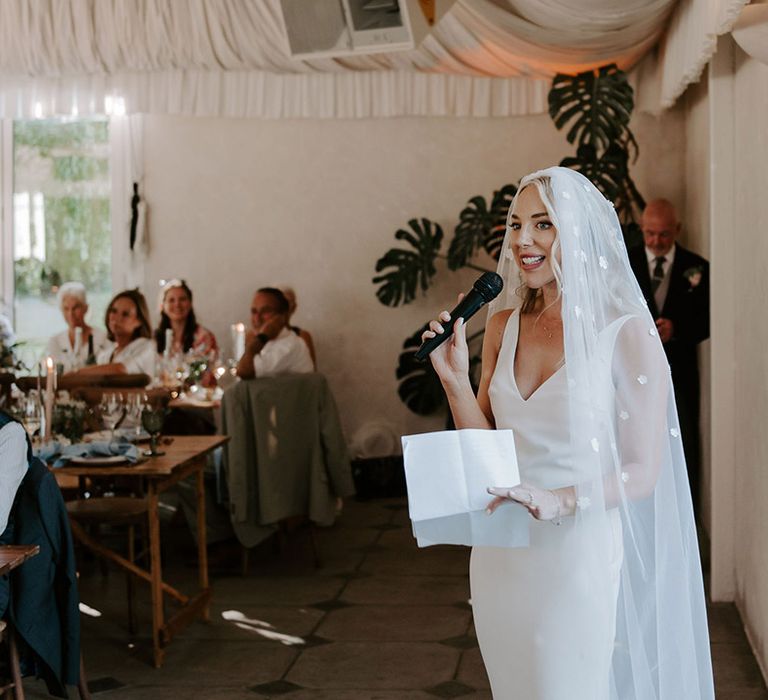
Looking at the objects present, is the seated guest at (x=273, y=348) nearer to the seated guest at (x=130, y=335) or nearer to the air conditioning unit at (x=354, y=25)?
the seated guest at (x=130, y=335)

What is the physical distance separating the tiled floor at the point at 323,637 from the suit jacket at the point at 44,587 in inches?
27.5

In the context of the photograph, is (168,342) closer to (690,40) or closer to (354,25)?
(354,25)

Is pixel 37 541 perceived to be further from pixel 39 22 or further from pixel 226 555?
pixel 39 22

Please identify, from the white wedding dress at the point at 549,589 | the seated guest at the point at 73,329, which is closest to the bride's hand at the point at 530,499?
the white wedding dress at the point at 549,589

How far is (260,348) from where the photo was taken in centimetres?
705

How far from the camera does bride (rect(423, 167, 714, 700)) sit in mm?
2449

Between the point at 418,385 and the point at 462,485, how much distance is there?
6.70m

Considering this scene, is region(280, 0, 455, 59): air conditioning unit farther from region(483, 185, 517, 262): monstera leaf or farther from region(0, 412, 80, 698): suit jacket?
region(0, 412, 80, 698): suit jacket

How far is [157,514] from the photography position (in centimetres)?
480

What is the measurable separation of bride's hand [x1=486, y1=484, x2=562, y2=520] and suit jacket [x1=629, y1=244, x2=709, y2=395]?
14.1 feet

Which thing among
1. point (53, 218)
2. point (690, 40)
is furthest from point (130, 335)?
point (690, 40)

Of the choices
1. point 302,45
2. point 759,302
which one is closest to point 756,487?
point 759,302

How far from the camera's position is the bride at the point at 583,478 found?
2.45 m

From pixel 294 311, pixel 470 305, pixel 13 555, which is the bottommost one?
pixel 13 555
